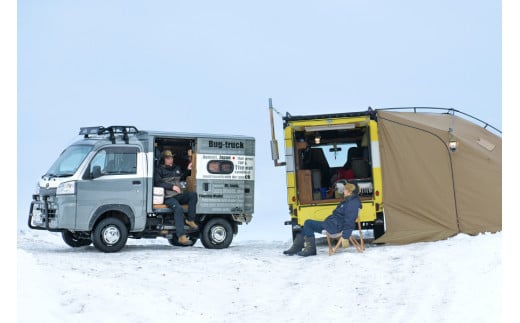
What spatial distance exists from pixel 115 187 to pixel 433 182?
6482mm

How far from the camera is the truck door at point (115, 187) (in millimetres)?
16672

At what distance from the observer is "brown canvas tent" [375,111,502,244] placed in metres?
17.4

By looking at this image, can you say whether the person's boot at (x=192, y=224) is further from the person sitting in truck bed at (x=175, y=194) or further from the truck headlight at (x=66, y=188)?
the truck headlight at (x=66, y=188)

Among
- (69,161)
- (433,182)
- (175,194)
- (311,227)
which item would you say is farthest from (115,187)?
(433,182)

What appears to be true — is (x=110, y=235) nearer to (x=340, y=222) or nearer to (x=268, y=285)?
(x=268, y=285)

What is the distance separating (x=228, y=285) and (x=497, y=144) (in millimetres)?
7944

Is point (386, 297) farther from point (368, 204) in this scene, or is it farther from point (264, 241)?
point (264, 241)

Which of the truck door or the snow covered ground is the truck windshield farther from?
the snow covered ground

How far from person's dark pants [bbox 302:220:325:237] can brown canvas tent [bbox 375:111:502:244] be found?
1786mm

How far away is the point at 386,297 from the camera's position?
12.9m

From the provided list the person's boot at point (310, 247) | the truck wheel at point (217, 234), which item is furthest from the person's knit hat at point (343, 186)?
the truck wheel at point (217, 234)

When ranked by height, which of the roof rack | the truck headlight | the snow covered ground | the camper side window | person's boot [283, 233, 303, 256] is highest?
the roof rack

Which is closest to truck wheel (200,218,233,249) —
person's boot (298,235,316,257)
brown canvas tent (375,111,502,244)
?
person's boot (298,235,316,257)

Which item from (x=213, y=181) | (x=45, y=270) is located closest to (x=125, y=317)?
(x=45, y=270)
